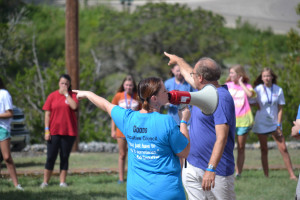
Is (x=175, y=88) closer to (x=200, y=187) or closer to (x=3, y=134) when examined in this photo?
(x=3, y=134)

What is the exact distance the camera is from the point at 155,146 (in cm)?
396

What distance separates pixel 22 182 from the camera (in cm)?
912

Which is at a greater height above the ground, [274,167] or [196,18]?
[196,18]

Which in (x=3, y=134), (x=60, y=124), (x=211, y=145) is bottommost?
(x=3, y=134)

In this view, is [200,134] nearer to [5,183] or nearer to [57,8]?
[5,183]

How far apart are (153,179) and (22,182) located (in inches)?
226

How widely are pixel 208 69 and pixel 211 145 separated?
0.75m

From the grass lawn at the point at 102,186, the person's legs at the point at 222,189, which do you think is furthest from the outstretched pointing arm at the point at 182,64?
the grass lawn at the point at 102,186

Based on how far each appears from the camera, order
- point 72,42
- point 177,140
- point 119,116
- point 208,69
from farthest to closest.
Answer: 1. point 72,42
2. point 208,69
3. point 119,116
4. point 177,140

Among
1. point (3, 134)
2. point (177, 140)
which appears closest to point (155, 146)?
point (177, 140)

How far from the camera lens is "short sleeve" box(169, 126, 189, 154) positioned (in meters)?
3.91

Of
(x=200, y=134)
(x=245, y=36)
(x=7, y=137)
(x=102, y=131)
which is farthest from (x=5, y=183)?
(x=245, y=36)

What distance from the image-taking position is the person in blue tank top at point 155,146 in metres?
3.93

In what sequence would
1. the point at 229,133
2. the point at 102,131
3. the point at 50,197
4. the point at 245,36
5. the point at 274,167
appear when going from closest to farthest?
the point at 229,133
the point at 50,197
the point at 274,167
the point at 102,131
the point at 245,36
